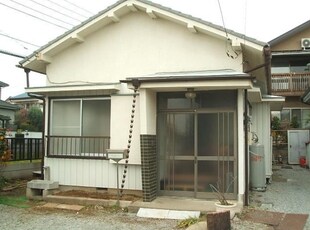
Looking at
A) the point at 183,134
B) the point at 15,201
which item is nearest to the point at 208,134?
the point at 183,134

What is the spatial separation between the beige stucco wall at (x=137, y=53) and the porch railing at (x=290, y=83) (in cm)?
1584

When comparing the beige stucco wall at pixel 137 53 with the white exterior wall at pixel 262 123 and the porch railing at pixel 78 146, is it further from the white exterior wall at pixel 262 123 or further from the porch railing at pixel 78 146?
the white exterior wall at pixel 262 123

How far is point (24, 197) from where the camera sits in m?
10.4

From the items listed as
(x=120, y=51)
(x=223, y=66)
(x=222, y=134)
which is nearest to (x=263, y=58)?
(x=223, y=66)

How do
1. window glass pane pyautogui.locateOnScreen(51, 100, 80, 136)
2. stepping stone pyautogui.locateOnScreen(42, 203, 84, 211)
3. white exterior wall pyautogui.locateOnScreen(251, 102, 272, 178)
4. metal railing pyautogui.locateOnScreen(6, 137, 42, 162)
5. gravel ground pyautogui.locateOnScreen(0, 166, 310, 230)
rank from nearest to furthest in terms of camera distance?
gravel ground pyautogui.locateOnScreen(0, 166, 310, 230), stepping stone pyautogui.locateOnScreen(42, 203, 84, 211), window glass pane pyautogui.locateOnScreen(51, 100, 80, 136), white exterior wall pyautogui.locateOnScreen(251, 102, 272, 178), metal railing pyautogui.locateOnScreen(6, 137, 42, 162)

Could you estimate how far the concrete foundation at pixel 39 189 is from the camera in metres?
9.98

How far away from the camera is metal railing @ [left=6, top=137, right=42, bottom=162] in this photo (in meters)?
13.5

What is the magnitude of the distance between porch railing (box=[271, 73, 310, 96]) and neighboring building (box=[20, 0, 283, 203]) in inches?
538

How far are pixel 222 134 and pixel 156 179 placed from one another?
212 cm

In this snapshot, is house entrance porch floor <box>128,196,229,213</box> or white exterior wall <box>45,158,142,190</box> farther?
white exterior wall <box>45,158,142,190</box>

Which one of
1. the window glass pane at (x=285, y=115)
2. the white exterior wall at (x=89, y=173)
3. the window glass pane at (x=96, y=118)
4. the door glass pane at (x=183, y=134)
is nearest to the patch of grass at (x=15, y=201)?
the white exterior wall at (x=89, y=173)

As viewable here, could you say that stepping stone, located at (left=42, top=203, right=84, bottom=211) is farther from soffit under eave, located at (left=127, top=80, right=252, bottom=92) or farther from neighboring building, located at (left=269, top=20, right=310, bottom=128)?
neighboring building, located at (left=269, top=20, right=310, bottom=128)

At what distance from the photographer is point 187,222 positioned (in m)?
7.32

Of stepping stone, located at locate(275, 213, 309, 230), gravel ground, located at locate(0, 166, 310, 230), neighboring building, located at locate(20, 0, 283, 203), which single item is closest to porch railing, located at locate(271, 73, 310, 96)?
neighboring building, located at locate(20, 0, 283, 203)
